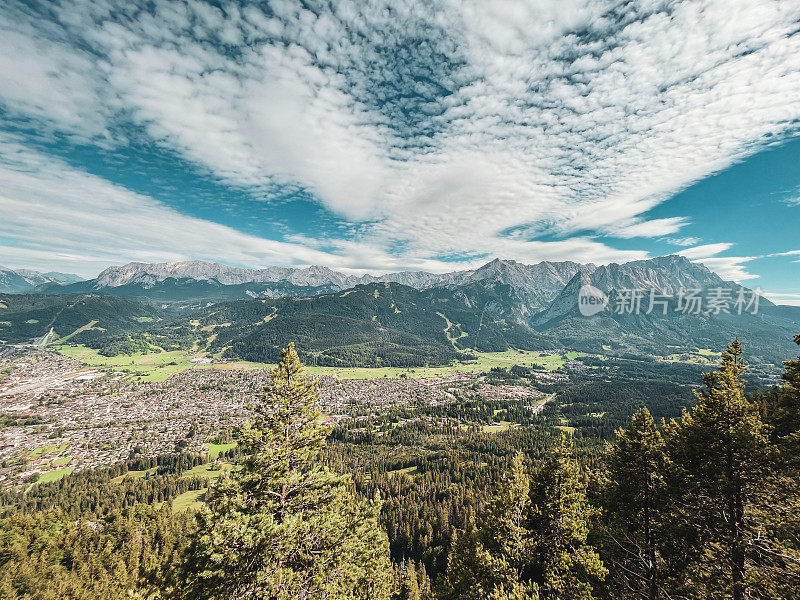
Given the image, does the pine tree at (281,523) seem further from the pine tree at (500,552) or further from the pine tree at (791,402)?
the pine tree at (791,402)

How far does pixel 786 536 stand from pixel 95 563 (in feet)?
A: 236

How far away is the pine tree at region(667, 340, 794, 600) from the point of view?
11508mm

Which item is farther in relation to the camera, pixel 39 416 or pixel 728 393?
pixel 39 416

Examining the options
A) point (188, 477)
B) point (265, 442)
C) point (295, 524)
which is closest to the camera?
point (295, 524)

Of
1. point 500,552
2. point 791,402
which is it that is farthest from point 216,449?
point 791,402

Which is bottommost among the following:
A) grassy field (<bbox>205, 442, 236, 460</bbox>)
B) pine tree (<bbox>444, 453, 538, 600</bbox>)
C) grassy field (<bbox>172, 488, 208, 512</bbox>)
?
grassy field (<bbox>205, 442, 236, 460</bbox>)

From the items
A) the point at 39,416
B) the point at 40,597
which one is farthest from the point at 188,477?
the point at 39,416

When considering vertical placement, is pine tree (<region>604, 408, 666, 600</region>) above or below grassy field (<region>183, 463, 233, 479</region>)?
above

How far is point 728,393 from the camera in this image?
14141mm

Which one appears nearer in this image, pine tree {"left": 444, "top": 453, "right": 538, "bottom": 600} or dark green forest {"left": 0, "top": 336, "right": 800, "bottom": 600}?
dark green forest {"left": 0, "top": 336, "right": 800, "bottom": 600}

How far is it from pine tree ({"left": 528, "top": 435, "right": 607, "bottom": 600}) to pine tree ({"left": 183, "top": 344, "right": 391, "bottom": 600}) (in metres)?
8.57

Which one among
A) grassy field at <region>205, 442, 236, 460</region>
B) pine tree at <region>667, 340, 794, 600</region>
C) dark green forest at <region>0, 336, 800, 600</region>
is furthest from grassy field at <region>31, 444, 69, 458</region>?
pine tree at <region>667, 340, 794, 600</region>

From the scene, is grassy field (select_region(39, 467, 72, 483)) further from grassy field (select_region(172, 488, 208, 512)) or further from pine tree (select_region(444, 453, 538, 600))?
pine tree (select_region(444, 453, 538, 600))

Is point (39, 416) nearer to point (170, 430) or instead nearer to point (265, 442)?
point (170, 430)
